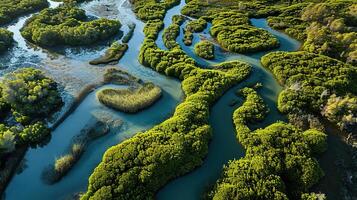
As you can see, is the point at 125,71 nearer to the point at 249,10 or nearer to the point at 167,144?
the point at 167,144

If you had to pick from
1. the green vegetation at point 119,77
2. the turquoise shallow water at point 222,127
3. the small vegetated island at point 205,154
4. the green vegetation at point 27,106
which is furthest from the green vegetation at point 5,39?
the small vegetated island at point 205,154

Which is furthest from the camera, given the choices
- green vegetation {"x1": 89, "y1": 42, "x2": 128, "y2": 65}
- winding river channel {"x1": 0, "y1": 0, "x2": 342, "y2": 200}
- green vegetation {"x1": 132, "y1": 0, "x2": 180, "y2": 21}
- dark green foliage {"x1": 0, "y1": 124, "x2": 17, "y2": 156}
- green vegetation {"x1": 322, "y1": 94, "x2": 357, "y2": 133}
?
green vegetation {"x1": 132, "y1": 0, "x2": 180, "y2": 21}

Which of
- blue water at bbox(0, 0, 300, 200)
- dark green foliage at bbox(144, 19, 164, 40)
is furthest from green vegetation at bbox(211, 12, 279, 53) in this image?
dark green foliage at bbox(144, 19, 164, 40)

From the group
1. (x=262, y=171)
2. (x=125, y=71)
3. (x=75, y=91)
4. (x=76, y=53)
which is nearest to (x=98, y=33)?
(x=76, y=53)

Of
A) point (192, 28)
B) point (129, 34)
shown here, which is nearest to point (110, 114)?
point (129, 34)

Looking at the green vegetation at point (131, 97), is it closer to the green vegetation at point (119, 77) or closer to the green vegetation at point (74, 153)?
the green vegetation at point (119, 77)

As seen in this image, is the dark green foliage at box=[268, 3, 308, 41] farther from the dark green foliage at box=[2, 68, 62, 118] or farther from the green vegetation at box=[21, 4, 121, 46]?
the dark green foliage at box=[2, 68, 62, 118]
